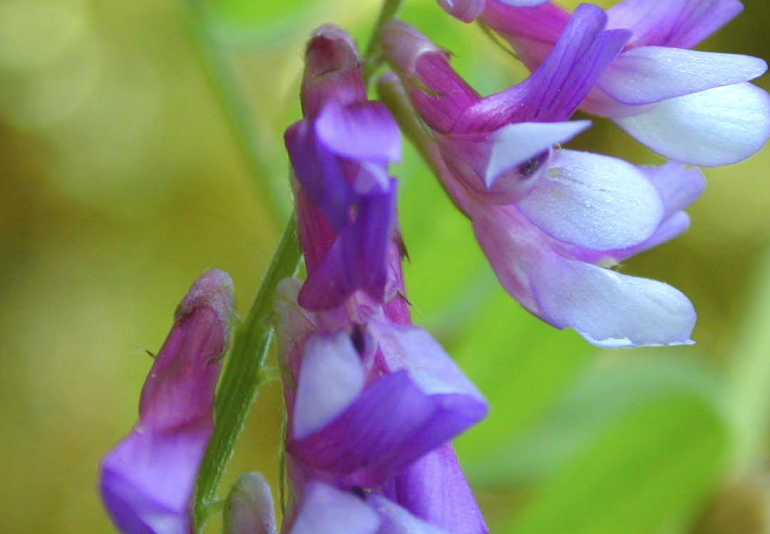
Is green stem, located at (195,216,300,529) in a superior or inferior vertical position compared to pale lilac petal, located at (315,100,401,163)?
inferior

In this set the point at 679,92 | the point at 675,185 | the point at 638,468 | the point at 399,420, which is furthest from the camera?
the point at 638,468

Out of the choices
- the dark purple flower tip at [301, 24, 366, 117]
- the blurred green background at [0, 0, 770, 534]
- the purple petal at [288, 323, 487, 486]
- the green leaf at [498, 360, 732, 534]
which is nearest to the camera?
the purple petal at [288, 323, 487, 486]

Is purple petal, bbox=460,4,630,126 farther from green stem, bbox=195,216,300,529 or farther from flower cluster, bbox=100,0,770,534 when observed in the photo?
green stem, bbox=195,216,300,529

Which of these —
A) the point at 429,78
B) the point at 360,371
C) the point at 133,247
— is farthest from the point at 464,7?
the point at 133,247

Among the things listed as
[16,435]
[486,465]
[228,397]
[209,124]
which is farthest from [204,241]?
[228,397]

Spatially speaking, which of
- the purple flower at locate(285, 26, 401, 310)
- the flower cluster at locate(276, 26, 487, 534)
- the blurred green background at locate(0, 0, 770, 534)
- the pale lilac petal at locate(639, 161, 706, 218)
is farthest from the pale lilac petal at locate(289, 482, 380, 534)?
the blurred green background at locate(0, 0, 770, 534)

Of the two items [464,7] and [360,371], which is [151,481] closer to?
[360,371]

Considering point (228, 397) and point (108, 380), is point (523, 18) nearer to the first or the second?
point (228, 397)
